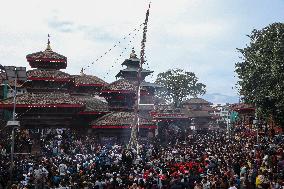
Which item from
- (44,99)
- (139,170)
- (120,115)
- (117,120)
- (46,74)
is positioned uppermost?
(46,74)

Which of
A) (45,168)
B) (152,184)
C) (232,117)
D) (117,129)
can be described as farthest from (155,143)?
(232,117)

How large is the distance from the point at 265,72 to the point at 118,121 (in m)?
15.6

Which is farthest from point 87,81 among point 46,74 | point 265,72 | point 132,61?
point 265,72

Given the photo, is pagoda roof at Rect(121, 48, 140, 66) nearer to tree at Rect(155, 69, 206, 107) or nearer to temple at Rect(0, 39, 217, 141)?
temple at Rect(0, 39, 217, 141)

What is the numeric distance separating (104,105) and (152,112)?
35.9ft

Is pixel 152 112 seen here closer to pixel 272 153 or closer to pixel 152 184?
pixel 272 153

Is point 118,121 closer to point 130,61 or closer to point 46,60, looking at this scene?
point 46,60

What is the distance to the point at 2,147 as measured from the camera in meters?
30.8

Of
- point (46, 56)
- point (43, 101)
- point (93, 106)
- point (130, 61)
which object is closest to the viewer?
point (43, 101)

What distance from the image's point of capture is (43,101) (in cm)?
3525

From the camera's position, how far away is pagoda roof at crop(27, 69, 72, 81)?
38.0 m

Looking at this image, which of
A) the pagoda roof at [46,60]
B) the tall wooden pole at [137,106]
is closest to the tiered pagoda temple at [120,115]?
the tall wooden pole at [137,106]

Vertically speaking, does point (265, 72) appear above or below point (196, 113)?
above

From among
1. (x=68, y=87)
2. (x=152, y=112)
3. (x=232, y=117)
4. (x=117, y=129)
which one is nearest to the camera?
(x=117, y=129)
